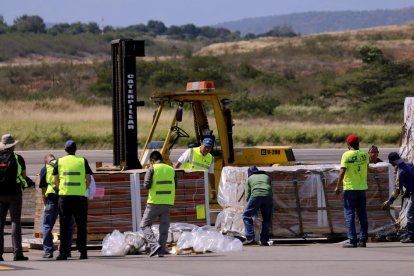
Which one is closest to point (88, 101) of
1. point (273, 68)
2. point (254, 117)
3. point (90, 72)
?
point (254, 117)

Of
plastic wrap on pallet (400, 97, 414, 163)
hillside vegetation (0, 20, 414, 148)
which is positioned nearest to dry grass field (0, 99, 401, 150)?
hillside vegetation (0, 20, 414, 148)

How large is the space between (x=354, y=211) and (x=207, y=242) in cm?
232

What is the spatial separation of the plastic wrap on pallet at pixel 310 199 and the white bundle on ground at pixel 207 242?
1440mm

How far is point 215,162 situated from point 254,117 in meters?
41.3

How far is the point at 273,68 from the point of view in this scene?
347ft

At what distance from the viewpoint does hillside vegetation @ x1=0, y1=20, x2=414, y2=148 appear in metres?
48.7

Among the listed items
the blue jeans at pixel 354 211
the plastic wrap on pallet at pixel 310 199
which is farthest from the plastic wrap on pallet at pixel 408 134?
the blue jeans at pixel 354 211

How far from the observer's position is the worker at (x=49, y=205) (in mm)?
15148

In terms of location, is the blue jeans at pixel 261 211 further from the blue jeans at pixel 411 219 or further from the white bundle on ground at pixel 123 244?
the blue jeans at pixel 411 219

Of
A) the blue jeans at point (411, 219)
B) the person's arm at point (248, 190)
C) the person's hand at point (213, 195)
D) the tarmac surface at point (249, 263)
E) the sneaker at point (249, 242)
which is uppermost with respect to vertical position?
the person's arm at point (248, 190)

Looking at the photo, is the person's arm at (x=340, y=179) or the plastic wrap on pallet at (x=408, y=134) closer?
the person's arm at (x=340, y=179)

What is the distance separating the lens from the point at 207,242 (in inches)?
620

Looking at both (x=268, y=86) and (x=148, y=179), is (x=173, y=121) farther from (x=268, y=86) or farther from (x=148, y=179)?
(x=268, y=86)

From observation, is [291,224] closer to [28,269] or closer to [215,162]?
[215,162]
